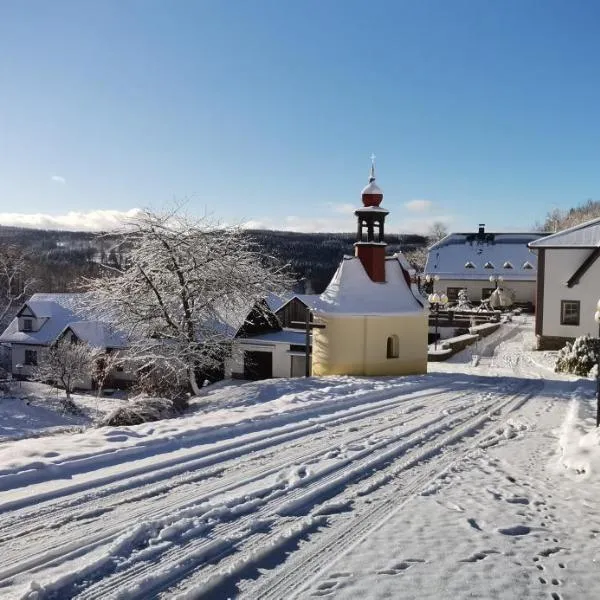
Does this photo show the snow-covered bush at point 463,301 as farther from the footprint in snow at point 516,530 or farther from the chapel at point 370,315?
the footprint in snow at point 516,530

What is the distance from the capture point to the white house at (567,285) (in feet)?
86.2

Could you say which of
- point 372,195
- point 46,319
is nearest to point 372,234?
point 372,195

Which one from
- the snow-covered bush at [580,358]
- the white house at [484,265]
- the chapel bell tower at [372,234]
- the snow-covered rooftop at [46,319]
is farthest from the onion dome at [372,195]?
the white house at [484,265]

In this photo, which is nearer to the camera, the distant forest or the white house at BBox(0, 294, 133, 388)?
the white house at BBox(0, 294, 133, 388)

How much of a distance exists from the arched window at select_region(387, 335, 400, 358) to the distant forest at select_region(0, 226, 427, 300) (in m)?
41.5

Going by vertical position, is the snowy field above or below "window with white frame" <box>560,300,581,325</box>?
below

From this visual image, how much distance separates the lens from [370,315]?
17828 mm

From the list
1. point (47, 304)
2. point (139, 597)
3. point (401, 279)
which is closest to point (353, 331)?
point (401, 279)

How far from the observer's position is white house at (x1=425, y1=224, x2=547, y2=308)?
53.5 m

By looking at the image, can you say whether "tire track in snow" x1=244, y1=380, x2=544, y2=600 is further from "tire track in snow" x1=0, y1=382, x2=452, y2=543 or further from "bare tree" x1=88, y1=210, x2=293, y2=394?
"bare tree" x1=88, y1=210, x2=293, y2=394

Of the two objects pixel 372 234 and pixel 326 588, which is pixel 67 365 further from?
pixel 326 588

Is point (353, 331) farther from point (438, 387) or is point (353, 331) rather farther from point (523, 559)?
point (523, 559)

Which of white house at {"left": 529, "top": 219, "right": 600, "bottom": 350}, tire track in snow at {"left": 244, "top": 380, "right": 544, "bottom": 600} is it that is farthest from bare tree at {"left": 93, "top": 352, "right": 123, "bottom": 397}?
tire track in snow at {"left": 244, "top": 380, "right": 544, "bottom": 600}

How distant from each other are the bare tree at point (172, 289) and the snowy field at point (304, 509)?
795cm
